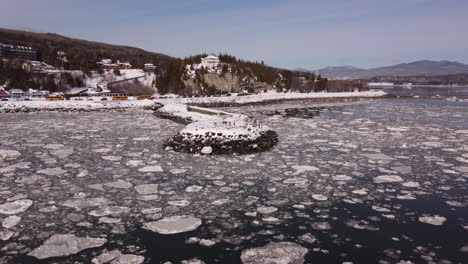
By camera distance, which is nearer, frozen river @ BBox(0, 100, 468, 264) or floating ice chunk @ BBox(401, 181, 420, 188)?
frozen river @ BBox(0, 100, 468, 264)

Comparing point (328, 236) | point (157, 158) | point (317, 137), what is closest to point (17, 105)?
point (157, 158)

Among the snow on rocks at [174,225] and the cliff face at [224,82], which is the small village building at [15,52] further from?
the snow on rocks at [174,225]

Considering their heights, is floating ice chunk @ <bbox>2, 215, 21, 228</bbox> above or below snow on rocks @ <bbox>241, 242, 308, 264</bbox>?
above

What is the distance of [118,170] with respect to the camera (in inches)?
421

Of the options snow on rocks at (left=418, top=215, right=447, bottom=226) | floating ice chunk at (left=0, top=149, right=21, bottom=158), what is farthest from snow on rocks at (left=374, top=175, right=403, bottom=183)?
floating ice chunk at (left=0, top=149, right=21, bottom=158)

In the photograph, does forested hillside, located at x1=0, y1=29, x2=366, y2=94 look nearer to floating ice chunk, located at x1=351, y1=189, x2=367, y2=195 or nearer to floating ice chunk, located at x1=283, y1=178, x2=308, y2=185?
floating ice chunk, located at x1=283, y1=178, x2=308, y2=185

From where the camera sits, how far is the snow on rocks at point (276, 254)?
5.25 m

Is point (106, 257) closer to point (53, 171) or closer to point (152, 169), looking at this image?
point (152, 169)

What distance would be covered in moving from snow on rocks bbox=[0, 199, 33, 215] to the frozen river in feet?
0.44

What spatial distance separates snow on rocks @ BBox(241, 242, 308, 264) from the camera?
5.25 meters

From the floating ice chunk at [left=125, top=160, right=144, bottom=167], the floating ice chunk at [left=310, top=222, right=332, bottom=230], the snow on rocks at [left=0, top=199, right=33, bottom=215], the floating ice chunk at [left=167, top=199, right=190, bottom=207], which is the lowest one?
the floating ice chunk at [left=310, top=222, right=332, bottom=230]

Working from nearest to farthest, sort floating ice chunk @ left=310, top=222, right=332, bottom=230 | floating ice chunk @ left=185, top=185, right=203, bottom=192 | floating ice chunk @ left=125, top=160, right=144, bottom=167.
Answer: floating ice chunk @ left=310, top=222, right=332, bottom=230, floating ice chunk @ left=185, top=185, right=203, bottom=192, floating ice chunk @ left=125, top=160, right=144, bottom=167

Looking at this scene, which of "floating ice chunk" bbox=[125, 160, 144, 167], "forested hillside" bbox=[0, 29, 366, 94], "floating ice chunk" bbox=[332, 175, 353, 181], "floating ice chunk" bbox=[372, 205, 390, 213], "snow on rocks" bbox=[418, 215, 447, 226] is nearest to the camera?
"snow on rocks" bbox=[418, 215, 447, 226]

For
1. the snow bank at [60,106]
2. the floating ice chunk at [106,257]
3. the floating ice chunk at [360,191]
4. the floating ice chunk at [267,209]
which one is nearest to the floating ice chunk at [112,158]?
the floating ice chunk at [267,209]
